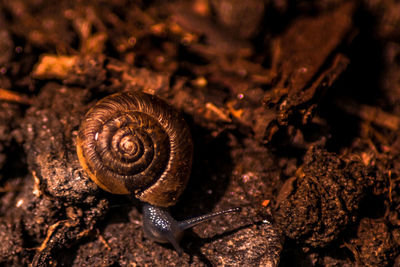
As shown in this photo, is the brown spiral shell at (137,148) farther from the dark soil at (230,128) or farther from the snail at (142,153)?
the dark soil at (230,128)

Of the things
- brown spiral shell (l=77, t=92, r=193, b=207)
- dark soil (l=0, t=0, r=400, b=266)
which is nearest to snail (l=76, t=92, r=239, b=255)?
brown spiral shell (l=77, t=92, r=193, b=207)

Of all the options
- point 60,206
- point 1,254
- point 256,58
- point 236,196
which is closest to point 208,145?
point 236,196

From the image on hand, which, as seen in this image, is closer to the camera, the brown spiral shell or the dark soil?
the brown spiral shell

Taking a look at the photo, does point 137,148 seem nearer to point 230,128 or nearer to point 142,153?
point 142,153

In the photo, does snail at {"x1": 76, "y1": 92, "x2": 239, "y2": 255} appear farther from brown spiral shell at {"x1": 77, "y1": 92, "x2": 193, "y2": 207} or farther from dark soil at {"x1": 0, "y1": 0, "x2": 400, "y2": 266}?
dark soil at {"x1": 0, "y1": 0, "x2": 400, "y2": 266}

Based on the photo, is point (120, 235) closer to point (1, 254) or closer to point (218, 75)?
point (1, 254)

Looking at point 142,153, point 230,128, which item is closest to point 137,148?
point 142,153
